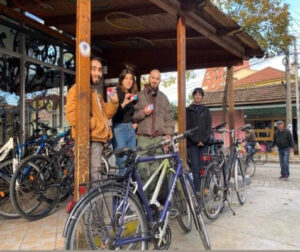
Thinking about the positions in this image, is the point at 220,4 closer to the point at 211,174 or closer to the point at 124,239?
the point at 211,174

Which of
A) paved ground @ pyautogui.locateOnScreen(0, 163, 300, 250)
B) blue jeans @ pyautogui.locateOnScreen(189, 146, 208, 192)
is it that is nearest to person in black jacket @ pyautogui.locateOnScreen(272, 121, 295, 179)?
paved ground @ pyautogui.locateOnScreen(0, 163, 300, 250)

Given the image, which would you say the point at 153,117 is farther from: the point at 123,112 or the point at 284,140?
the point at 284,140

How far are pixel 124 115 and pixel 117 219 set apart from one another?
1.41 meters

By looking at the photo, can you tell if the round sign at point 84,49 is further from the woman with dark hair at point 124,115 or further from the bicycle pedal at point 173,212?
the bicycle pedal at point 173,212

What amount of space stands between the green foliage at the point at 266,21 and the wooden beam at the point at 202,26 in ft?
15.4

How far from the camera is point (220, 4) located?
11664mm

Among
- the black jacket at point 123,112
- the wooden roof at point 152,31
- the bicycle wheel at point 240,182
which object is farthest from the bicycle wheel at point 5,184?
the bicycle wheel at point 240,182

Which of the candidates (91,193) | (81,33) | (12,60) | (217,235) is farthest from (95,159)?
(12,60)

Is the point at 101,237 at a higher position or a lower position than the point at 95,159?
lower

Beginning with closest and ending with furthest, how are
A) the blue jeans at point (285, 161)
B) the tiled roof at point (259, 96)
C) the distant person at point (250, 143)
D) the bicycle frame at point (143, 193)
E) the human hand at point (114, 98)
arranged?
the bicycle frame at point (143, 193) → the human hand at point (114, 98) → the blue jeans at point (285, 161) → the distant person at point (250, 143) → the tiled roof at point (259, 96)

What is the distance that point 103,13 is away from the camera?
191 inches

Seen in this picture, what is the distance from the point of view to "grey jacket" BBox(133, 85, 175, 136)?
3592 mm

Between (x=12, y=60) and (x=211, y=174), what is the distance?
401 centimetres

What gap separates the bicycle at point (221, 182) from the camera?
4.02 meters
